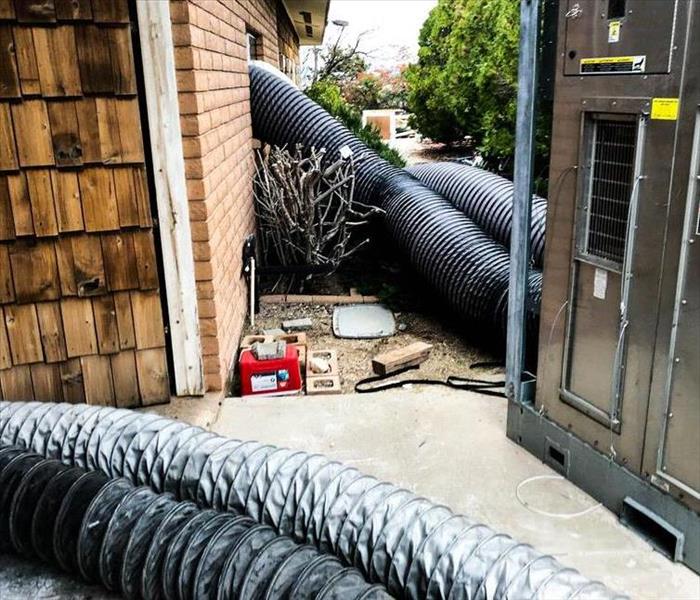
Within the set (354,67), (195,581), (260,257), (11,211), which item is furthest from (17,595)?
(354,67)

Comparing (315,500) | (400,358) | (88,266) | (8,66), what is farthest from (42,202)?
(400,358)

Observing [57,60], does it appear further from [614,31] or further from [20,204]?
[614,31]

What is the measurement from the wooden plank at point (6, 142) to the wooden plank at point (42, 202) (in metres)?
0.08

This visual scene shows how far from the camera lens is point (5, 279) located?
330 cm

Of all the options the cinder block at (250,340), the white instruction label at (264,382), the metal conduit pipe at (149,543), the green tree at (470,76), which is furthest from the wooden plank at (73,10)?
the green tree at (470,76)

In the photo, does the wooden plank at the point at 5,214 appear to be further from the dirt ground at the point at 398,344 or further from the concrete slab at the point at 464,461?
the dirt ground at the point at 398,344

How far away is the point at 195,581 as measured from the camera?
2.27 meters

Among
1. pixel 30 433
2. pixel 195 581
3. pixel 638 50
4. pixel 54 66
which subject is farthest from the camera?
pixel 54 66

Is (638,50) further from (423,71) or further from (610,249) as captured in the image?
(423,71)

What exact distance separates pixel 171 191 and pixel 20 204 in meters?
0.68

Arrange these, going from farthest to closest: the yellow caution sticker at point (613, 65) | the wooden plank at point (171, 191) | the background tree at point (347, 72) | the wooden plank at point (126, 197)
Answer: the background tree at point (347, 72), the wooden plank at point (126, 197), the wooden plank at point (171, 191), the yellow caution sticker at point (613, 65)

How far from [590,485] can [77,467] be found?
212 cm

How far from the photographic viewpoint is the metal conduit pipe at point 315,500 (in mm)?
2090

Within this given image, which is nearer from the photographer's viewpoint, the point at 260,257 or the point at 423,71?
the point at 260,257
